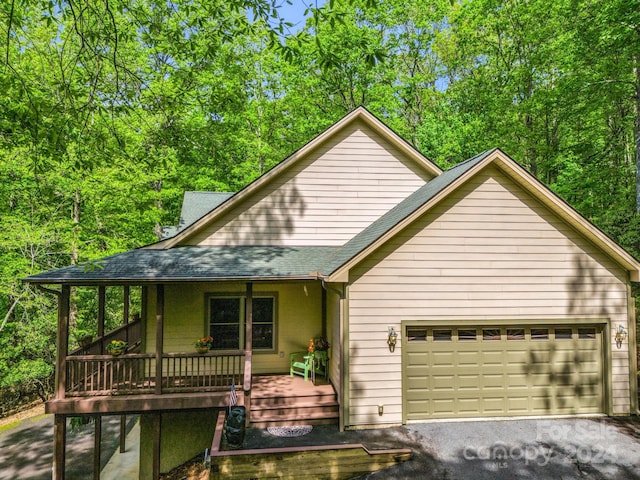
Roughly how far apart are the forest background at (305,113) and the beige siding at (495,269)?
576 centimetres

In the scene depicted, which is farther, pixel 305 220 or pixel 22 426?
pixel 22 426

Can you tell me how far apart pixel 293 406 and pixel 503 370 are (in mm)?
4462

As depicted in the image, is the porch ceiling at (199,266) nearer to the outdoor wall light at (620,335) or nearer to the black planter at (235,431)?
the black planter at (235,431)

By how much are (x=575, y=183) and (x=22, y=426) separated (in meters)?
25.1

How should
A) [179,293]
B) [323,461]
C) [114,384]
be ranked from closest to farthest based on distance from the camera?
[323,461]
[114,384]
[179,293]

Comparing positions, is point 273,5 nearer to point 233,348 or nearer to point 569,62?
point 233,348

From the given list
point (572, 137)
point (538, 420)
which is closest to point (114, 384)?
point (538, 420)

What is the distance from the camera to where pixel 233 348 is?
10875mm

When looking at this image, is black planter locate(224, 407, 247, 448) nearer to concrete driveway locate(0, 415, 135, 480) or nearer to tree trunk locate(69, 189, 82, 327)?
concrete driveway locate(0, 415, 135, 480)

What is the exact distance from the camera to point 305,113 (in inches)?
958

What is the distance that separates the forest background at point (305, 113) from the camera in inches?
603

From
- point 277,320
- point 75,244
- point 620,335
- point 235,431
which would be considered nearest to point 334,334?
point 277,320

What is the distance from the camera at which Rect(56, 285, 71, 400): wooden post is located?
8.38m

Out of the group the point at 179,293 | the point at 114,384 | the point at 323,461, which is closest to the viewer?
the point at 323,461
